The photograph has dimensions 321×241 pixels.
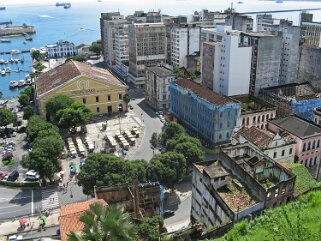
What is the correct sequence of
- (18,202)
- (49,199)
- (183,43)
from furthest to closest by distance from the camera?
(183,43) < (49,199) < (18,202)

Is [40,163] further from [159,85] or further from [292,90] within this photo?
[292,90]

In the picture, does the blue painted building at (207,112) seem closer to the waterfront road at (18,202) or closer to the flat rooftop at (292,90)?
the flat rooftop at (292,90)

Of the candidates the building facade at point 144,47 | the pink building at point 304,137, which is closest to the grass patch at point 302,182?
the pink building at point 304,137

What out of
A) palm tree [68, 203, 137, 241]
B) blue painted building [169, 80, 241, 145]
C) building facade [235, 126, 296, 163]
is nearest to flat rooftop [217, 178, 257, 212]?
palm tree [68, 203, 137, 241]

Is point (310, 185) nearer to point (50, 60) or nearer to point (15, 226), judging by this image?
point (15, 226)

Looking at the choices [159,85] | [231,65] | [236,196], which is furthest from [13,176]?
[231,65]
